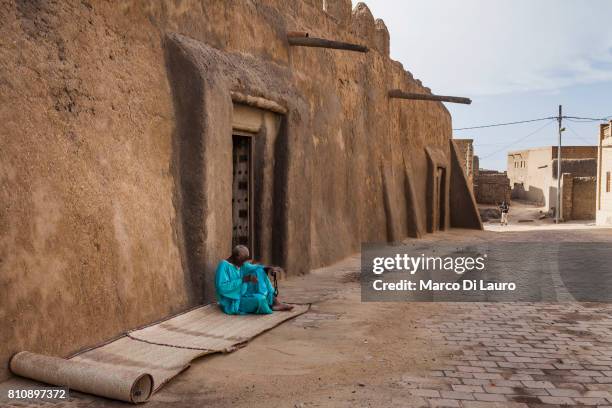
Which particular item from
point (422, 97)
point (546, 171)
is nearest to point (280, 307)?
point (422, 97)

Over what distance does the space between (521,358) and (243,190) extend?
474 cm

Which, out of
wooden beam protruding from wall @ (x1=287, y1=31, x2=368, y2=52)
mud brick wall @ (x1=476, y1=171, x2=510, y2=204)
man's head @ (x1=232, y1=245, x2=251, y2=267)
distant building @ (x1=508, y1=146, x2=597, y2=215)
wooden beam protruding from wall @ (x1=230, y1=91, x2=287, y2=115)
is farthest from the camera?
distant building @ (x1=508, y1=146, x2=597, y2=215)

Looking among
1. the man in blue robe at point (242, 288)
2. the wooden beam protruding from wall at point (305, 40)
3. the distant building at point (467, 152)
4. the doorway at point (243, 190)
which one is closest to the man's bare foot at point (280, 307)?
the man in blue robe at point (242, 288)

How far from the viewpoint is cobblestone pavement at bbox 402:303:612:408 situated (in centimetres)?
426

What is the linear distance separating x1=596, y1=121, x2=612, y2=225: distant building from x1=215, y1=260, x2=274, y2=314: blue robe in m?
24.1

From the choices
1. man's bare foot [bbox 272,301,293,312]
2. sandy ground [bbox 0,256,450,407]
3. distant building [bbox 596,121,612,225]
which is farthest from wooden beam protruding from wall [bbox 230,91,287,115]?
distant building [bbox 596,121,612,225]

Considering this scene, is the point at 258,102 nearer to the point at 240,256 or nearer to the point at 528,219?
the point at 240,256

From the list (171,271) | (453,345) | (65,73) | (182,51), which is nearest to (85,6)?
(65,73)

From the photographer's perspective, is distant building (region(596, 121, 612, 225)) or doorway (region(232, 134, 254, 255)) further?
distant building (region(596, 121, 612, 225))

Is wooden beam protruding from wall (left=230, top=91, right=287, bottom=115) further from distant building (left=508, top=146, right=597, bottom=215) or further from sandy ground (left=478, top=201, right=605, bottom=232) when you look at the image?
distant building (left=508, top=146, right=597, bottom=215)

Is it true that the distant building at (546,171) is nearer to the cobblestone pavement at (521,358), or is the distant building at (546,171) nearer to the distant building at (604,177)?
the distant building at (604,177)

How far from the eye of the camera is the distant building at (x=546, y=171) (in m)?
34.8

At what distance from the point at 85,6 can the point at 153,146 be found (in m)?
1.50

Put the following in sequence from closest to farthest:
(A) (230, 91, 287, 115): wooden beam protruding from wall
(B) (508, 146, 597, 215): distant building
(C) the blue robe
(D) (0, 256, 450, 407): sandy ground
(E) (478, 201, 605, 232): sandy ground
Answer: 1. (D) (0, 256, 450, 407): sandy ground
2. (C) the blue robe
3. (A) (230, 91, 287, 115): wooden beam protruding from wall
4. (E) (478, 201, 605, 232): sandy ground
5. (B) (508, 146, 597, 215): distant building
